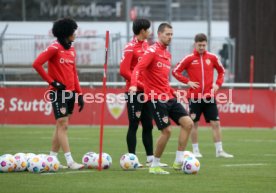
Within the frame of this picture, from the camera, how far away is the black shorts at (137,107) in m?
15.3

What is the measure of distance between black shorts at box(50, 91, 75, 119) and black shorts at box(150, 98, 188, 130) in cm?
131

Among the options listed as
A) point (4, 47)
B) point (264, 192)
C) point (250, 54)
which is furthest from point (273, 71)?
point (264, 192)

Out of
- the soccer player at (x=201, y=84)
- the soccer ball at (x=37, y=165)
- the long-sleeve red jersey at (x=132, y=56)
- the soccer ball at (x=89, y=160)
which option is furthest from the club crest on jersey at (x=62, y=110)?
the soccer player at (x=201, y=84)

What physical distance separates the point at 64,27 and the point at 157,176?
9.20 ft

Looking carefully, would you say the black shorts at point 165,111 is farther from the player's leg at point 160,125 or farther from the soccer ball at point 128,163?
the soccer ball at point 128,163

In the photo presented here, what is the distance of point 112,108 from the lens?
1088 inches

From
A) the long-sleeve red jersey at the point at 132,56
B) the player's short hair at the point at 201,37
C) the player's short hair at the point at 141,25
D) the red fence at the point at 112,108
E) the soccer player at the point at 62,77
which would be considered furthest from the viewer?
the red fence at the point at 112,108

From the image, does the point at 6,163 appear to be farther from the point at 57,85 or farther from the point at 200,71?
the point at 200,71

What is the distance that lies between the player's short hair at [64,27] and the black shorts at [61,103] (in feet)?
2.89

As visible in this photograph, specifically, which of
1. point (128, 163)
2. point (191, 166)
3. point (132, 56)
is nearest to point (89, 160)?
point (128, 163)

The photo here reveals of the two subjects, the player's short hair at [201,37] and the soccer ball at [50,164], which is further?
the player's short hair at [201,37]

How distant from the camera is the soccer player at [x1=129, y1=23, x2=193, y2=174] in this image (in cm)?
1391

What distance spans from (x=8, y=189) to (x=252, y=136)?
510 inches

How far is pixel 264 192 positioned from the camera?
11461mm
